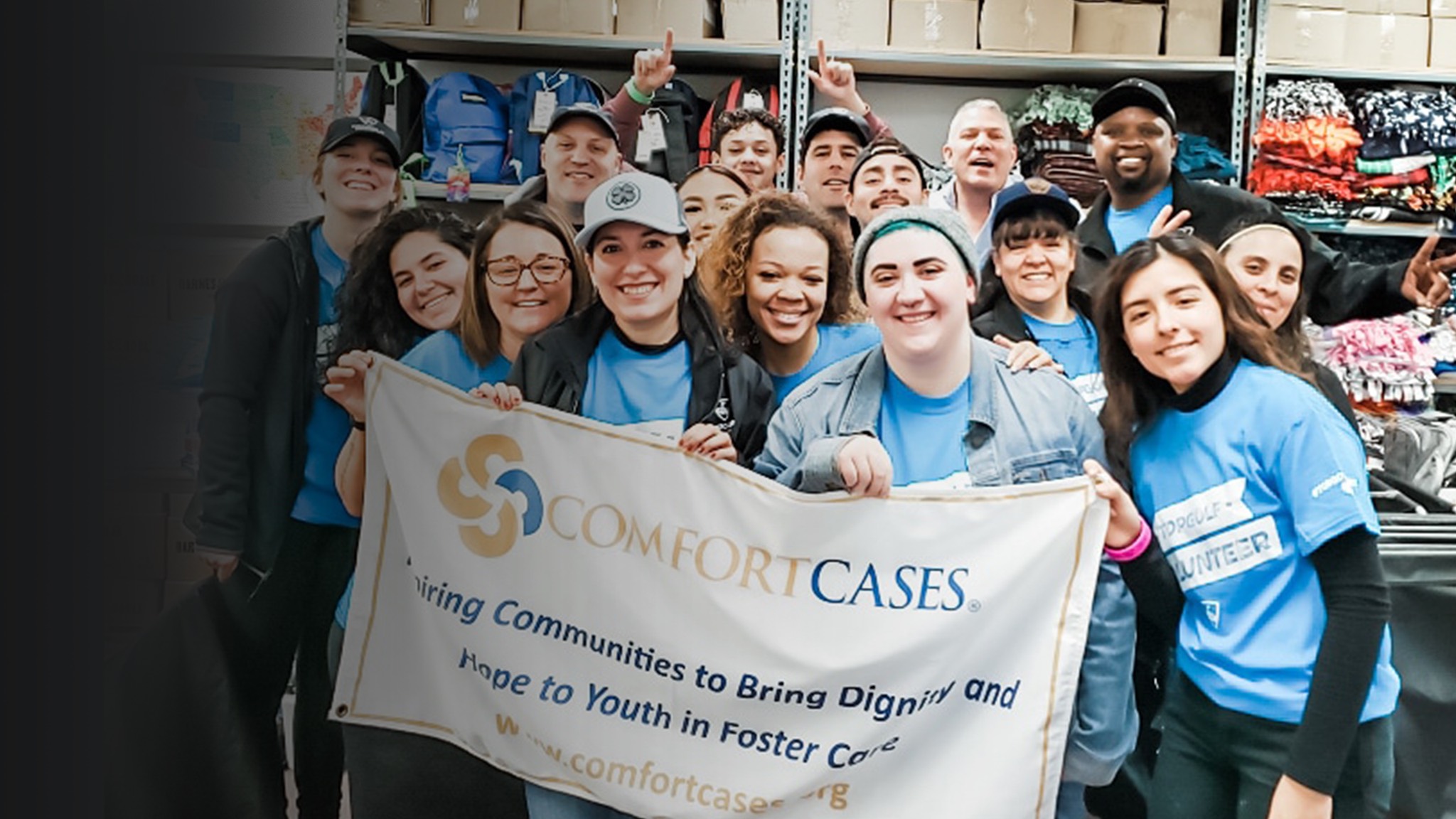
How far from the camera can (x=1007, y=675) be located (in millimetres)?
2338

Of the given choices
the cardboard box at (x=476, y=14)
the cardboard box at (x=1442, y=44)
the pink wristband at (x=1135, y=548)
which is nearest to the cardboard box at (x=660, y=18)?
the cardboard box at (x=476, y=14)

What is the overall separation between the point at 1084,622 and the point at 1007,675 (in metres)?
0.18

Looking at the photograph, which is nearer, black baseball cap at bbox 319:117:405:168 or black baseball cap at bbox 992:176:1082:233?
black baseball cap at bbox 992:176:1082:233

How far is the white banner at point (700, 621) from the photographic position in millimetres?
2338

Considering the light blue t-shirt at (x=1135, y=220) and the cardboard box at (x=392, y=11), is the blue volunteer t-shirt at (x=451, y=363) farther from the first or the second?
the light blue t-shirt at (x=1135, y=220)

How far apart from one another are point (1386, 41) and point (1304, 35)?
0.62ft

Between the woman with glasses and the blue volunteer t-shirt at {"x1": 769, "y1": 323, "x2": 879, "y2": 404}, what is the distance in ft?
1.52

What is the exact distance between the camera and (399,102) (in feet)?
8.84

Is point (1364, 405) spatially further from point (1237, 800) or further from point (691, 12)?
point (691, 12)

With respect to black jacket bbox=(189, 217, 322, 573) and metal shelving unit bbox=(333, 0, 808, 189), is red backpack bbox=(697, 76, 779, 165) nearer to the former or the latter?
metal shelving unit bbox=(333, 0, 808, 189)

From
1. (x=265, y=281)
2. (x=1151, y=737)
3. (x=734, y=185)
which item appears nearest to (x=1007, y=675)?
(x=1151, y=737)

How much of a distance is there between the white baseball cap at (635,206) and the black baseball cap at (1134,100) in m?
0.92

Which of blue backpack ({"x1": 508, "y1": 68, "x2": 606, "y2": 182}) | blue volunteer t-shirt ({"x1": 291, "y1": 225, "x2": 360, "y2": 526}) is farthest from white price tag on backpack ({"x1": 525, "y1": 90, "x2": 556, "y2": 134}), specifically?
blue volunteer t-shirt ({"x1": 291, "y1": 225, "x2": 360, "y2": 526})

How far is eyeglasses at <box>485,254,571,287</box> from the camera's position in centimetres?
255
